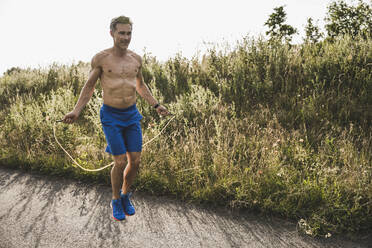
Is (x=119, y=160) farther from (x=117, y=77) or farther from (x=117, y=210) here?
(x=117, y=77)

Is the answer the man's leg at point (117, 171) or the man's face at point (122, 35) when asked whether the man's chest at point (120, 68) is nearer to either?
the man's face at point (122, 35)

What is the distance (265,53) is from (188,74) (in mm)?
2197

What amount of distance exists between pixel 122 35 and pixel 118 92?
1.88 ft

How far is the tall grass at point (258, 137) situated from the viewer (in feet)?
11.3

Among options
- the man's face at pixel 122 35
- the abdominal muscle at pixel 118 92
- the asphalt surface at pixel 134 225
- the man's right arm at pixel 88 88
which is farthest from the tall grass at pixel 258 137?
the man's face at pixel 122 35

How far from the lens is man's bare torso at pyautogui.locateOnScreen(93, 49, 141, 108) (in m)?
2.72

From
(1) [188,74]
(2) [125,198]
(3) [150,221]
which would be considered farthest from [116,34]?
(1) [188,74]

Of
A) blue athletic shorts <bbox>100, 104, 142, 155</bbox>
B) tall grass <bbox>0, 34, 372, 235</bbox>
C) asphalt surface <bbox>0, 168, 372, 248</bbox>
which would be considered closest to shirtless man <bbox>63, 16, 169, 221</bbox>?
blue athletic shorts <bbox>100, 104, 142, 155</bbox>

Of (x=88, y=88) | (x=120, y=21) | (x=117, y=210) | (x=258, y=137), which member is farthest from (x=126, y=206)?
(x=258, y=137)

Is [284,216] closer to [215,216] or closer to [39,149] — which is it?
[215,216]

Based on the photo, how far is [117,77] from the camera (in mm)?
2758

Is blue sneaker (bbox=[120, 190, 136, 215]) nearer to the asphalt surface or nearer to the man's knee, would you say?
the asphalt surface

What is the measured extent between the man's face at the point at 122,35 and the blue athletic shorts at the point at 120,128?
67cm

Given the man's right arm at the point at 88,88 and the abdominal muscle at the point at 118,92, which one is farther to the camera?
the abdominal muscle at the point at 118,92
